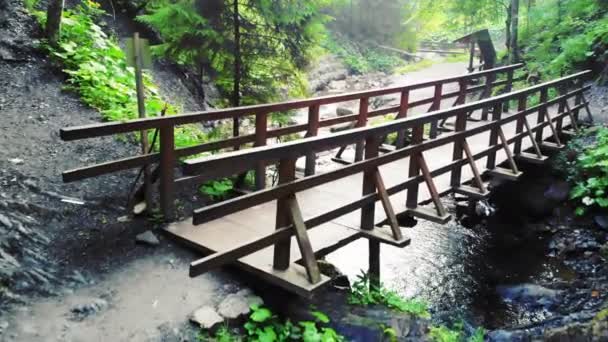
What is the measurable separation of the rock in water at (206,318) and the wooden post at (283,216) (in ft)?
2.33

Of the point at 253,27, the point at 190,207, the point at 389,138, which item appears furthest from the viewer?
the point at 389,138

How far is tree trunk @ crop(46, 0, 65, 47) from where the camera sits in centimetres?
980

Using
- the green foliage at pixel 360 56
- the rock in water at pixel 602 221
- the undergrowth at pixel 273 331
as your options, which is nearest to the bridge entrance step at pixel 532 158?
the rock in water at pixel 602 221

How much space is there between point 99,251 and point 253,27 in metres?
4.43

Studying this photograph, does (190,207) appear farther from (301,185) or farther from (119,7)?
(119,7)

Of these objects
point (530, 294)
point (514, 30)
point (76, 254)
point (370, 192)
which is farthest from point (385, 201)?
point (514, 30)

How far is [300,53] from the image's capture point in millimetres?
8633

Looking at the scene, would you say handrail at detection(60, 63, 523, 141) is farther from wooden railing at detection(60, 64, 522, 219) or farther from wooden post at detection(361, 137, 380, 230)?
wooden post at detection(361, 137, 380, 230)

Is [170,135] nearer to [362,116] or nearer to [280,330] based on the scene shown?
[280,330]

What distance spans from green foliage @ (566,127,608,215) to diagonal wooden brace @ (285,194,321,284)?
6.82 meters

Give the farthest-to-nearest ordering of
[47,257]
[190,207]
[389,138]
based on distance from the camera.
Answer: [389,138] < [190,207] < [47,257]

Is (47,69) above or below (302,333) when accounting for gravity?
above

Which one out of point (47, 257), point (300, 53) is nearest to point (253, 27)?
point (300, 53)

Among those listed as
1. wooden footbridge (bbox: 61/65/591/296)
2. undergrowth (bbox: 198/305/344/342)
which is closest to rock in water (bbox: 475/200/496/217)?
wooden footbridge (bbox: 61/65/591/296)
